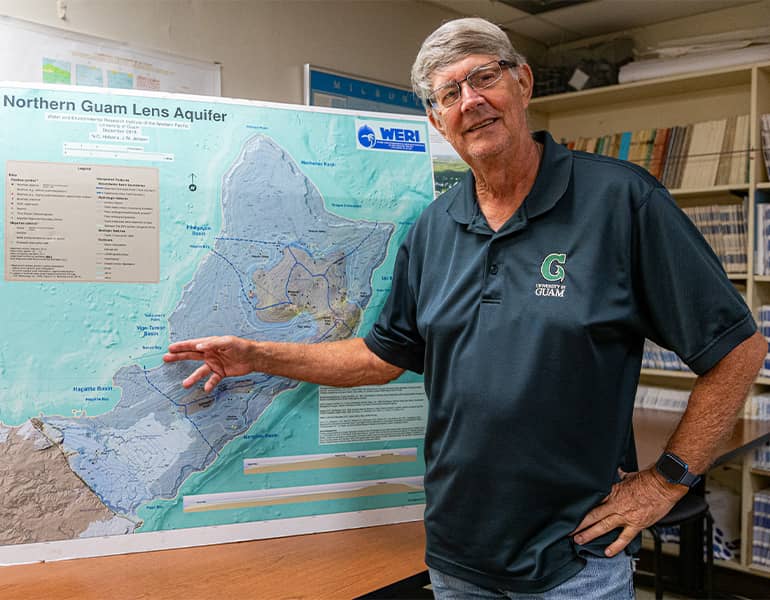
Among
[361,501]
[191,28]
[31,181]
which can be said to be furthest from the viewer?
[191,28]

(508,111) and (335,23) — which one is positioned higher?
(335,23)

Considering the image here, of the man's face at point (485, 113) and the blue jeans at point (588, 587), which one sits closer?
the blue jeans at point (588, 587)

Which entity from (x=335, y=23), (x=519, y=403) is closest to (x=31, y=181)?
(x=519, y=403)

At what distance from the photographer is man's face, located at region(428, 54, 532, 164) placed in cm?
141

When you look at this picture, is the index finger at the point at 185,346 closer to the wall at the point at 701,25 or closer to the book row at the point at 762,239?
the book row at the point at 762,239

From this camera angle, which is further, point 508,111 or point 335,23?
point 335,23

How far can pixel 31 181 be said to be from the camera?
1.53 meters

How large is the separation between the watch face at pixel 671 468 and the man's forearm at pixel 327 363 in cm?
63

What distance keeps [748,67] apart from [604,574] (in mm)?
3015

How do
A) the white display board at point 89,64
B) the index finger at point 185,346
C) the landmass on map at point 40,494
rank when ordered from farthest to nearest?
the white display board at point 89,64
the index finger at point 185,346
the landmass on map at point 40,494

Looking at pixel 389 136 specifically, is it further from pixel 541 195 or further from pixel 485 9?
pixel 485 9

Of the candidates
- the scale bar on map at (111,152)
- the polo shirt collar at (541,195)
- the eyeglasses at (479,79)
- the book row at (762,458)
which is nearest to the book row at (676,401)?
the book row at (762,458)

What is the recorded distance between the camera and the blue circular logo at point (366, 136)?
184 centimetres

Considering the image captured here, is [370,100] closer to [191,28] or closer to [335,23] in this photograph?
[335,23]
